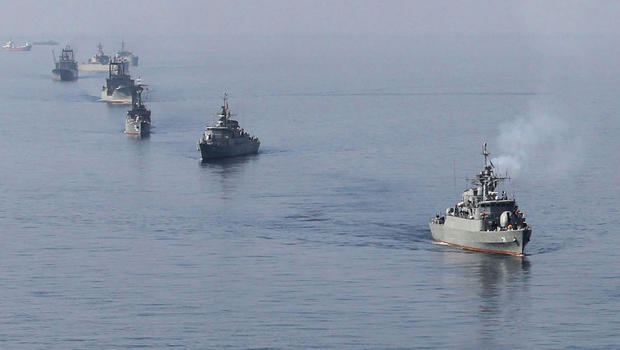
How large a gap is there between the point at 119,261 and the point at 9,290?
13.7 metres

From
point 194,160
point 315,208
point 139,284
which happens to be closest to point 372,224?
point 315,208

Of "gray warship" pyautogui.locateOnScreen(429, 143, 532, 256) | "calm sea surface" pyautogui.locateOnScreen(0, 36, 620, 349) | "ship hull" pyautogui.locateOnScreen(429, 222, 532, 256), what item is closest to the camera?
"calm sea surface" pyautogui.locateOnScreen(0, 36, 620, 349)

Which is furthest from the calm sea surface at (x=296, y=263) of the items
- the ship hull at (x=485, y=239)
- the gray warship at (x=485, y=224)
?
the gray warship at (x=485, y=224)

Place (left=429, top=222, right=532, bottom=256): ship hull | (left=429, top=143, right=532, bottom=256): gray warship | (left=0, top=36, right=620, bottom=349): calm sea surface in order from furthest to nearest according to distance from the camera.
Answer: (left=429, top=143, right=532, bottom=256): gray warship < (left=429, top=222, right=532, bottom=256): ship hull < (left=0, top=36, right=620, bottom=349): calm sea surface

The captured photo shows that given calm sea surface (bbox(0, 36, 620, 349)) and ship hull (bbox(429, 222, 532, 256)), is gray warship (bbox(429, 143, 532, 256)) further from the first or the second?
calm sea surface (bbox(0, 36, 620, 349))

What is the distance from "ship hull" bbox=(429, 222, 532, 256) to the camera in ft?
399

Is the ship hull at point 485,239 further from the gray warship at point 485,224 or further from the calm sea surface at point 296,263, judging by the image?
the calm sea surface at point 296,263

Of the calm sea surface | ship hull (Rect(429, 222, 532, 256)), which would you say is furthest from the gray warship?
the calm sea surface

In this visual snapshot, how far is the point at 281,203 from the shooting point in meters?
154

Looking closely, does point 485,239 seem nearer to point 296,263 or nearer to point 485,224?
point 485,224

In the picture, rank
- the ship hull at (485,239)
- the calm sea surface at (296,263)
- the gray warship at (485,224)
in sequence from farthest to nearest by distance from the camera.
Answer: the gray warship at (485,224), the ship hull at (485,239), the calm sea surface at (296,263)

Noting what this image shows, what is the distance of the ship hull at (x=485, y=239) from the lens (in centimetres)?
12156

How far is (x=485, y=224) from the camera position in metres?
125

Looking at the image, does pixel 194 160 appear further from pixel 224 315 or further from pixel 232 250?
pixel 224 315
